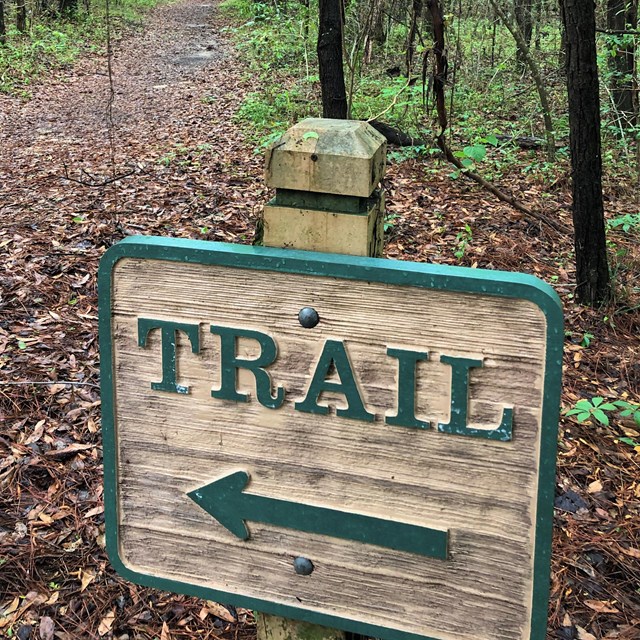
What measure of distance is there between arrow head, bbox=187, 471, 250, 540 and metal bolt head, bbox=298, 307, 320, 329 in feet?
1.01

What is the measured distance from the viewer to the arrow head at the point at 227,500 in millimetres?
1269

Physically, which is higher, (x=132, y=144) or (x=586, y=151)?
(x=586, y=151)

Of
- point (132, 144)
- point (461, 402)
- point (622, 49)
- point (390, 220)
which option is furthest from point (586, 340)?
point (132, 144)

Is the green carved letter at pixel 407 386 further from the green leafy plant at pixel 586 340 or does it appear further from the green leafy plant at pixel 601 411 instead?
the green leafy plant at pixel 586 340

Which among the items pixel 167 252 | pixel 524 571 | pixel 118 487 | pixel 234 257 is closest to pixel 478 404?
pixel 524 571

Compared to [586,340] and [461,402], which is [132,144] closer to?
[586,340]

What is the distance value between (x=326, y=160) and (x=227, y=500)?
0.66 meters

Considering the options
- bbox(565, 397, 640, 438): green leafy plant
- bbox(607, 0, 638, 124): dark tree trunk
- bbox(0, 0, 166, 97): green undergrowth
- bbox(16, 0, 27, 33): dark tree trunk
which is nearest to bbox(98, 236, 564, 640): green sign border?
bbox(565, 397, 640, 438): green leafy plant

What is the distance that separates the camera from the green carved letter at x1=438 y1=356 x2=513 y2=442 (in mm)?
1113

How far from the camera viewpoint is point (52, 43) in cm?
1644

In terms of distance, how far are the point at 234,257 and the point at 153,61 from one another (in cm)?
1676

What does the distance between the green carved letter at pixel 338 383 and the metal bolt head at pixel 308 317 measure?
0.04 meters

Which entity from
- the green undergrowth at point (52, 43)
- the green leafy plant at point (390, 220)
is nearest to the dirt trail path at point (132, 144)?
the green undergrowth at point (52, 43)

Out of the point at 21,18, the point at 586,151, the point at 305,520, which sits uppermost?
the point at 21,18
